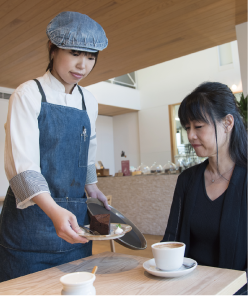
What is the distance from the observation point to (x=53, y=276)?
891 mm

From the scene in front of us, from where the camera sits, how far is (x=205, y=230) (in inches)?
51.5

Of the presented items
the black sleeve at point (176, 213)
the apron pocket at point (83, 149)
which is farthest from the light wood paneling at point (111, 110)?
the apron pocket at point (83, 149)

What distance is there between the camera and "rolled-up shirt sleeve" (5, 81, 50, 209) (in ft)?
3.29

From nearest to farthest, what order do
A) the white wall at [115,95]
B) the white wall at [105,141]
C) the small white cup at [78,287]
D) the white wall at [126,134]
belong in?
the small white cup at [78,287] < the white wall at [115,95] < the white wall at [105,141] < the white wall at [126,134]

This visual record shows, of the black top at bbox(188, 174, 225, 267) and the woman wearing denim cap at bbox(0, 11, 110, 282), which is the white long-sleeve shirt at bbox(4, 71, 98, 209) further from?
the black top at bbox(188, 174, 225, 267)

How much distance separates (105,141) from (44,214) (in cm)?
942

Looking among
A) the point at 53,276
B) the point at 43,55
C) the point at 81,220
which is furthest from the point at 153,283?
the point at 43,55

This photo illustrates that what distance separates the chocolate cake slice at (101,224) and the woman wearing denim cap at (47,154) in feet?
0.49

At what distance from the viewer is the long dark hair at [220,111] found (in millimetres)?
1374

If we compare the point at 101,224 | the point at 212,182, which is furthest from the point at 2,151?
the point at 101,224

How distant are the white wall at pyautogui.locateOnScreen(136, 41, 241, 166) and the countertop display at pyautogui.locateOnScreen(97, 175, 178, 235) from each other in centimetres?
373

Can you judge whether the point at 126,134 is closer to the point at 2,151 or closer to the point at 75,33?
the point at 2,151

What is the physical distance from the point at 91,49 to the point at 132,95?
8.93 m

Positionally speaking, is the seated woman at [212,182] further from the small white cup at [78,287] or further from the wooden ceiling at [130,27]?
the wooden ceiling at [130,27]
